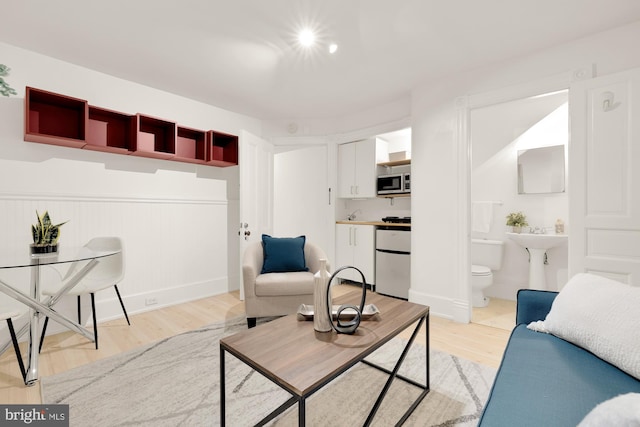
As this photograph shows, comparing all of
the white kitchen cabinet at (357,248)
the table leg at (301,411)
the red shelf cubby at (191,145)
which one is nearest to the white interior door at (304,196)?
the white kitchen cabinet at (357,248)

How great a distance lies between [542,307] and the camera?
1610 mm

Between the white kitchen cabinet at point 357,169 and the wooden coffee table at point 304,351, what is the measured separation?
2653 millimetres

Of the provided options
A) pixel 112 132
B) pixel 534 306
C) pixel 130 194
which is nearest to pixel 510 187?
pixel 534 306

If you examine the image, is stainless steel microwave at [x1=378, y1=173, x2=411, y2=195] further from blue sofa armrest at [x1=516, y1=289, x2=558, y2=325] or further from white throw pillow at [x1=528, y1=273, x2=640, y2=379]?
white throw pillow at [x1=528, y1=273, x2=640, y2=379]

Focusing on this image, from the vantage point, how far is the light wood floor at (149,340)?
1.97 metres

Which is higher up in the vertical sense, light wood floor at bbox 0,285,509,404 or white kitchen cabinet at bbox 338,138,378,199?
white kitchen cabinet at bbox 338,138,378,199

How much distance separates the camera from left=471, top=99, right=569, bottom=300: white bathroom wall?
3373 mm

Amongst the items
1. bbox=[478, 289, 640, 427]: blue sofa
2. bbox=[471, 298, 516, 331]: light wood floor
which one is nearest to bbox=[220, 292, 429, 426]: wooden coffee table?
bbox=[478, 289, 640, 427]: blue sofa

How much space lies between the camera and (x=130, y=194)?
3057mm

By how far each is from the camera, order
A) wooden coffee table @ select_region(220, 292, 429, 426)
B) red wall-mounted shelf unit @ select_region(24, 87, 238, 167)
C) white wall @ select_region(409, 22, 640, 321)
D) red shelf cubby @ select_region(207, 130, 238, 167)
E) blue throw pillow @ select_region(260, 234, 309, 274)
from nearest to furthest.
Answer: wooden coffee table @ select_region(220, 292, 429, 426), red wall-mounted shelf unit @ select_region(24, 87, 238, 167), white wall @ select_region(409, 22, 640, 321), blue throw pillow @ select_region(260, 234, 309, 274), red shelf cubby @ select_region(207, 130, 238, 167)

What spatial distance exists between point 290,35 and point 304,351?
2203 millimetres

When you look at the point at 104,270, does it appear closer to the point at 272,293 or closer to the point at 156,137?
the point at 156,137

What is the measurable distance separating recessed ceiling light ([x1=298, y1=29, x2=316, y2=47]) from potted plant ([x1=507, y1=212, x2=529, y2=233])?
303 centimetres

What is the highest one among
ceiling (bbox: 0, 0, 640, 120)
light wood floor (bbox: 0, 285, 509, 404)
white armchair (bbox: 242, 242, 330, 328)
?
ceiling (bbox: 0, 0, 640, 120)
